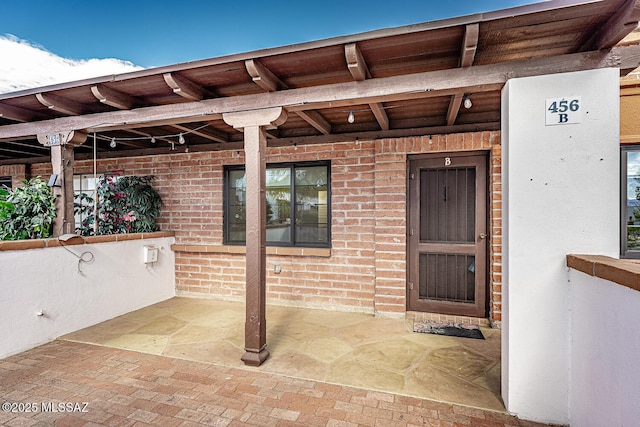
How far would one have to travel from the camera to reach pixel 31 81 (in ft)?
27.8

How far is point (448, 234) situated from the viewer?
12.6 feet

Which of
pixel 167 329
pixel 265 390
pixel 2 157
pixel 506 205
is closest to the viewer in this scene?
pixel 506 205

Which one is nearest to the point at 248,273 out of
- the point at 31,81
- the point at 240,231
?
the point at 240,231

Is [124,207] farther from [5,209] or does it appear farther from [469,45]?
[469,45]

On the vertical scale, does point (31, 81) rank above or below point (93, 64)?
below

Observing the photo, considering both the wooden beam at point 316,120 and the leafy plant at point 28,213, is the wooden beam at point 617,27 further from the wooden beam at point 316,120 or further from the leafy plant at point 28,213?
the leafy plant at point 28,213

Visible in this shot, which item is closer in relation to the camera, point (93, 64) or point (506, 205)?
point (506, 205)

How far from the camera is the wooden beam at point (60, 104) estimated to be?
116 inches

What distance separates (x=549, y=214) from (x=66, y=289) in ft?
14.7

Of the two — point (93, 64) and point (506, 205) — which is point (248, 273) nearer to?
point (506, 205)

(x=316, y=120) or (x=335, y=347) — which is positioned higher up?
(x=316, y=120)

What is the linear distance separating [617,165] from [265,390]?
2.77 m

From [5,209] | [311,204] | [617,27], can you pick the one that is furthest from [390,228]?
[5,209]

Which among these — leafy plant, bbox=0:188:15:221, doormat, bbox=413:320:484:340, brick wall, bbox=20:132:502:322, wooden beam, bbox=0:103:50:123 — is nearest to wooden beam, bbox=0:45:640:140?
wooden beam, bbox=0:103:50:123
